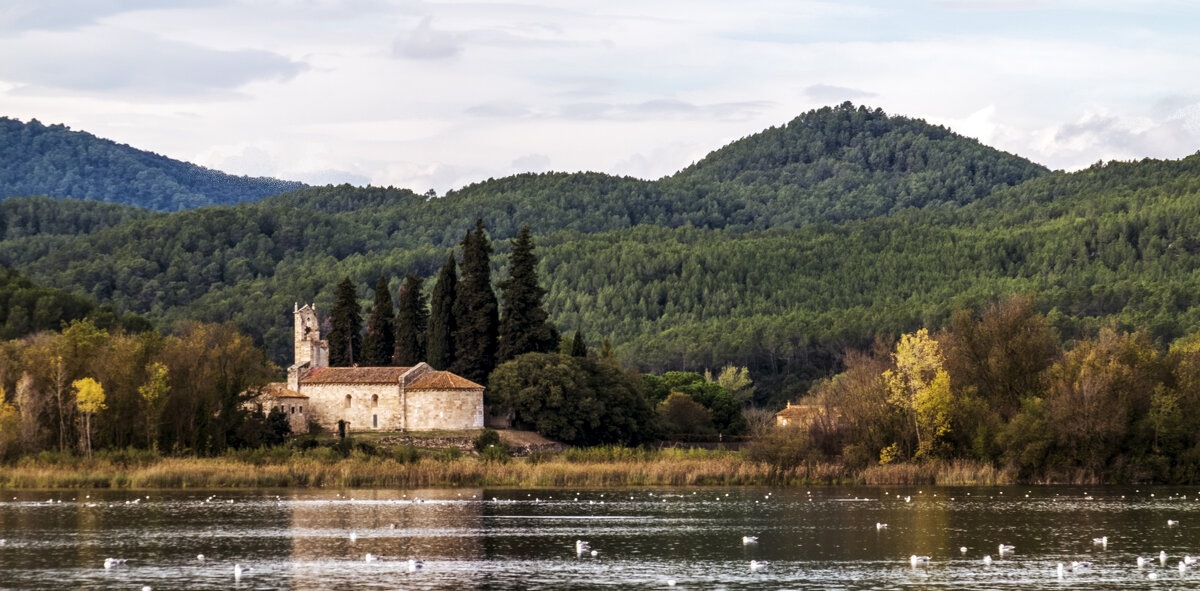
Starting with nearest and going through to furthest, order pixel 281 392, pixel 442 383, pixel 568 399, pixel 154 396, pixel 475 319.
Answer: pixel 154 396
pixel 568 399
pixel 442 383
pixel 281 392
pixel 475 319

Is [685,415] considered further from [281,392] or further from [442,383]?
[281,392]

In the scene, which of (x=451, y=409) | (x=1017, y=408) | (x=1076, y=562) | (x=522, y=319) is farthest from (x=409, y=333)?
(x=1076, y=562)

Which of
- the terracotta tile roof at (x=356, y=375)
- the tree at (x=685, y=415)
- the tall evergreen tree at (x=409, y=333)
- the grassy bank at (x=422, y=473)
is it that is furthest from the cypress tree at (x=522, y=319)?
the grassy bank at (x=422, y=473)

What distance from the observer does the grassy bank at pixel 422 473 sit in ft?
228

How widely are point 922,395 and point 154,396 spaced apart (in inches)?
1474

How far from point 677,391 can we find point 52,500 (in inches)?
2384

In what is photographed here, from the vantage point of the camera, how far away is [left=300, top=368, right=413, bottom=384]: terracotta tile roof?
9439 centimetres

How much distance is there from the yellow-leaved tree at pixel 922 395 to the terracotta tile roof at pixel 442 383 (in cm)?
2929

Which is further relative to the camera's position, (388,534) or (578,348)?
(578,348)

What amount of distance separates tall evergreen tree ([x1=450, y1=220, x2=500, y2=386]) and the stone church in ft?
12.4

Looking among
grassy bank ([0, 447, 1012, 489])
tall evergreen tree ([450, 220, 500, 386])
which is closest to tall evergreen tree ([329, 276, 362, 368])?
tall evergreen tree ([450, 220, 500, 386])

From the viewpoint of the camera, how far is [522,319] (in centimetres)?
9900

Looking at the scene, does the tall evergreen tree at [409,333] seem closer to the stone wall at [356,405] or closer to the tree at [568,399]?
the stone wall at [356,405]

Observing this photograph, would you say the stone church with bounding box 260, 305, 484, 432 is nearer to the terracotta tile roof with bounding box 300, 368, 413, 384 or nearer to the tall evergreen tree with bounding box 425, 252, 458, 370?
the terracotta tile roof with bounding box 300, 368, 413, 384
